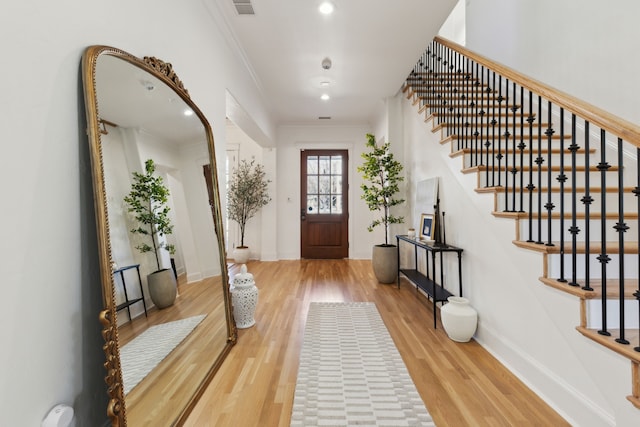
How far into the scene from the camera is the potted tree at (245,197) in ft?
18.5

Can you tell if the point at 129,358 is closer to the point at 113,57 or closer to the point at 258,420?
the point at 258,420

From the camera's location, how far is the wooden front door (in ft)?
19.5

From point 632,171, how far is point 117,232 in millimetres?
3477

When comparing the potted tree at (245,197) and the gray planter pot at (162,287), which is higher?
the potted tree at (245,197)

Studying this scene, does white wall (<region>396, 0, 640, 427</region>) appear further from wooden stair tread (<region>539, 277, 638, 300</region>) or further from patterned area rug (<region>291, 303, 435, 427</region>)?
patterned area rug (<region>291, 303, 435, 427</region>)

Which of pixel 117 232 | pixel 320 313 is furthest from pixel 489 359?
pixel 117 232

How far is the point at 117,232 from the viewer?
1143 millimetres

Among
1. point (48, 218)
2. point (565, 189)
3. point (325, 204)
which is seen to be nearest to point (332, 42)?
point (565, 189)

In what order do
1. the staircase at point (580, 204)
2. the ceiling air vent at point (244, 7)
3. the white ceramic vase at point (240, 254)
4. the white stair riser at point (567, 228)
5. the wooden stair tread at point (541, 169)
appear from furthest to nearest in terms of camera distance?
the white ceramic vase at point (240, 254)
the ceiling air vent at point (244, 7)
the wooden stair tread at point (541, 169)
the white stair riser at point (567, 228)
the staircase at point (580, 204)

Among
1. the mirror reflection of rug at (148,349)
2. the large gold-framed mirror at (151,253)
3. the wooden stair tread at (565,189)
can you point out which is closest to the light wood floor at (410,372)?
the large gold-framed mirror at (151,253)

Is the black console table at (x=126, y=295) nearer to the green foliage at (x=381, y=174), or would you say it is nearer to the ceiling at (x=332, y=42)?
the ceiling at (x=332, y=42)

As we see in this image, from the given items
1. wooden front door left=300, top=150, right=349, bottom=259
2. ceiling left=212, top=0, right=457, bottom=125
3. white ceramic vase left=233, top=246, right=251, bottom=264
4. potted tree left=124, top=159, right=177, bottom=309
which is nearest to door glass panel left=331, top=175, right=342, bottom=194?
wooden front door left=300, top=150, right=349, bottom=259

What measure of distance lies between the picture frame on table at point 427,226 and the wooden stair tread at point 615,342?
1.84 metres

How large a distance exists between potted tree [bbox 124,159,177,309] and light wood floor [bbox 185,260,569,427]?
2.34 ft
